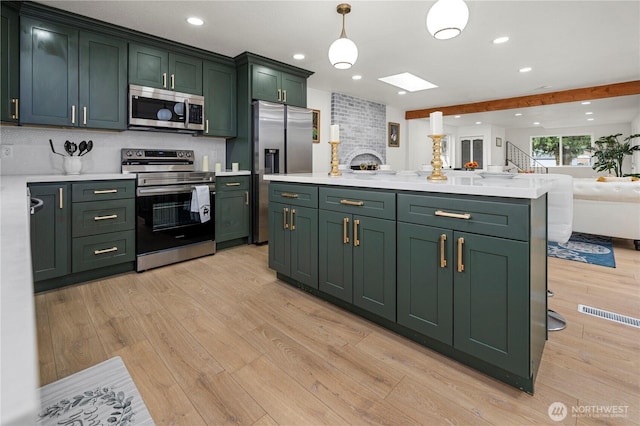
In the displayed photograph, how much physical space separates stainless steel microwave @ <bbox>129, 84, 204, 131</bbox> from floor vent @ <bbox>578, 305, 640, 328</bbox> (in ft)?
13.3

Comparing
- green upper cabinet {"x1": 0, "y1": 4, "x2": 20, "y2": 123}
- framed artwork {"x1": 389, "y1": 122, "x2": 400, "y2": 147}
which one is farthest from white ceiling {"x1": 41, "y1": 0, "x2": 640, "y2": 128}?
framed artwork {"x1": 389, "y1": 122, "x2": 400, "y2": 147}

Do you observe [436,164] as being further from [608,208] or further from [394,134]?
[394,134]

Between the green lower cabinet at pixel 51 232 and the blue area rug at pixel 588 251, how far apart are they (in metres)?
4.40

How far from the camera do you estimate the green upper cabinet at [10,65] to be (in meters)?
2.76

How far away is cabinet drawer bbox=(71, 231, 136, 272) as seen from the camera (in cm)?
298

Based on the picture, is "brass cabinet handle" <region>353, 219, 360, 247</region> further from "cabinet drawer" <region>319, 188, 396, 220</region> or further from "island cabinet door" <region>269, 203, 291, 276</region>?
"island cabinet door" <region>269, 203, 291, 276</region>

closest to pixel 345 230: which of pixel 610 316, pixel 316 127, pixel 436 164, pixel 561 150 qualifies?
pixel 436 164

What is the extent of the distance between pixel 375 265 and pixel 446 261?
0.48m

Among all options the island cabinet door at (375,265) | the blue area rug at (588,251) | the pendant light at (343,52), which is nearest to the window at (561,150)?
the blue area rug at (588,251)

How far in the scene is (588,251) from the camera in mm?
3887

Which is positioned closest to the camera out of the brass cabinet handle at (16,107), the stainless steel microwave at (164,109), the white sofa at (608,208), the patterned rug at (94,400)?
the patterned rug at (94,400)

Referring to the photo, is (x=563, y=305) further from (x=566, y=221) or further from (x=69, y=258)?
(x=69, y=258)

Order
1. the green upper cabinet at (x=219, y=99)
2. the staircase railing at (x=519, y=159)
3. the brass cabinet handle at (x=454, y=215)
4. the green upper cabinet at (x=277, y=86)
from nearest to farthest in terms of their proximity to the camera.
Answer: the brass cabinet handle at (x=454, y=215) < the green upper cabinet at (x=219, y=99) < the green upper cabinet at (x=277, y=86) < the staircase railing at (x=519, y=159)

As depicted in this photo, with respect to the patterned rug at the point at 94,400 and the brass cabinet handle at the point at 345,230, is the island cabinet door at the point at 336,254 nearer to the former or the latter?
the brass cabinet handle at the point at 345,230
